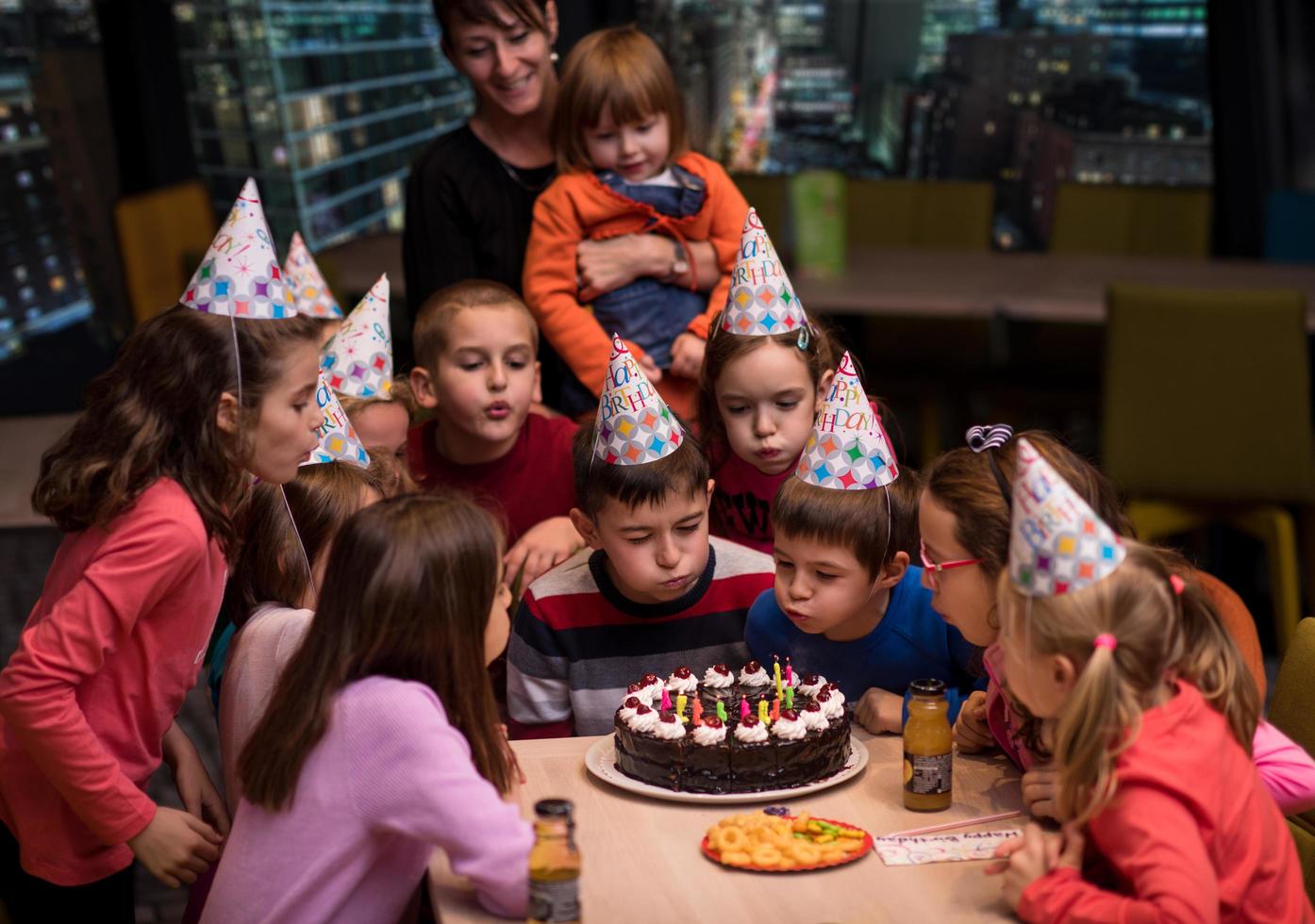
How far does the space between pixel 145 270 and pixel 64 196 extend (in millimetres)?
1665

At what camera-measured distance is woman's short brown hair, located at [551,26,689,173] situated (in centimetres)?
265

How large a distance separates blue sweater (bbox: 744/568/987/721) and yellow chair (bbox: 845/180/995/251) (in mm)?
3527

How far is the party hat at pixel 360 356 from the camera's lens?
257 cm

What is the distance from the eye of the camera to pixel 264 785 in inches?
62.5

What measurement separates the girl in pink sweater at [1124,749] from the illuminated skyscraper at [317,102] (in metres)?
5.25

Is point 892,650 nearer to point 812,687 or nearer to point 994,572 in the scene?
point 812,687

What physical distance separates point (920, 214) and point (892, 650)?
3714 mm

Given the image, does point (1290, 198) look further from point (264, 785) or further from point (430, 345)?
point (264, 785)

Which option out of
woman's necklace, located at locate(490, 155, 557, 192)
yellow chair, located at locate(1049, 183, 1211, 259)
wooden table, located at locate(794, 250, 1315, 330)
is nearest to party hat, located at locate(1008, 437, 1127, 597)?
woman's necklace, located at locate(490, 155, 557, 192)

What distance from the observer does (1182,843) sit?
4.41 feet

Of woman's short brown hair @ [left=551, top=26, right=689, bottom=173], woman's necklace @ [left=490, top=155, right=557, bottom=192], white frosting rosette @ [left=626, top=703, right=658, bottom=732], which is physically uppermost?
woman's short brown hair @ [left=551, top=26, right=689, bottom=173]

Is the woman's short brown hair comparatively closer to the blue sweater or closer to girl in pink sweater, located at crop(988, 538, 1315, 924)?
the blue sweater

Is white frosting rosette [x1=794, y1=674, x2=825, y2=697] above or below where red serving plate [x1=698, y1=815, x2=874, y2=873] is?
above

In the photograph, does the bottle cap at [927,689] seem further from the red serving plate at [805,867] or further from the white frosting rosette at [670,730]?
the white frosting rosette at [670,730]
